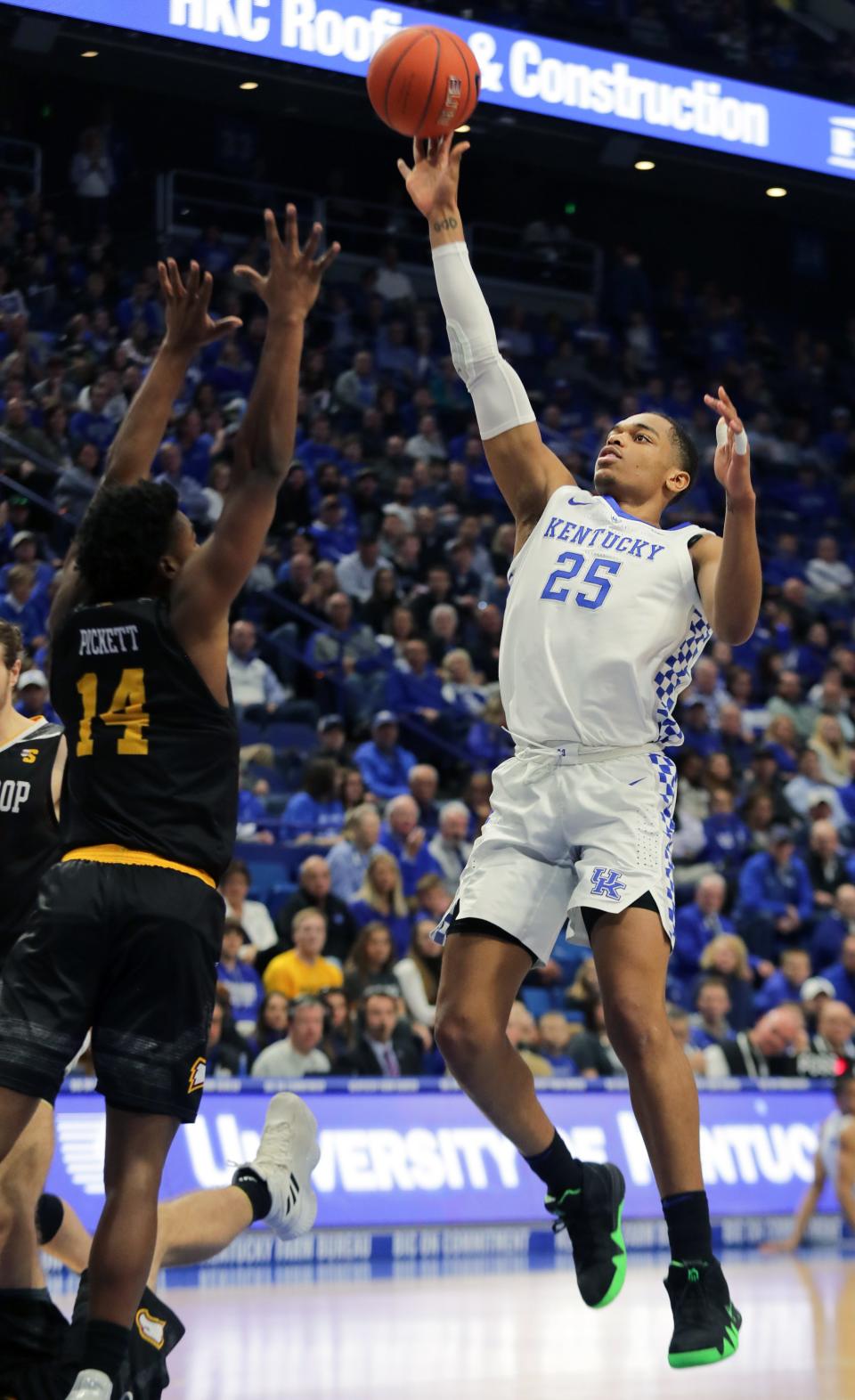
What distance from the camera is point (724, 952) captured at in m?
13.7

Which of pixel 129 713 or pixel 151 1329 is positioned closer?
pixel 129 713

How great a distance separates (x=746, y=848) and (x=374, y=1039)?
189 inches

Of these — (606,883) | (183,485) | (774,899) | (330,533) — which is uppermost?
(183,485)

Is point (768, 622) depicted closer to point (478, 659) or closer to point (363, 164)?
point (478, 659)

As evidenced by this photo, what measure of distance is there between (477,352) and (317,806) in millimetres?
8033

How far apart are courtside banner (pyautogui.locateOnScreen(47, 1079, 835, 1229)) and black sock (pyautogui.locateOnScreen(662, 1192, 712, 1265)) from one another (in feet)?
18.5

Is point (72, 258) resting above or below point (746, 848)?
above

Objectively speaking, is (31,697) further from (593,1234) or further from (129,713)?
(129,713)

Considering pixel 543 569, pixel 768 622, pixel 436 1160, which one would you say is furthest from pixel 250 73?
pixel 543 569

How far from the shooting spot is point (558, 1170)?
578 cm

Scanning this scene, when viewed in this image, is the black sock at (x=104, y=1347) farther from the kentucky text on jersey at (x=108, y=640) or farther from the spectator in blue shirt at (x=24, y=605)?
the spectator in blue shirt at (x=24, y=605)

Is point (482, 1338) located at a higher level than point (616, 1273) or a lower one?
lower

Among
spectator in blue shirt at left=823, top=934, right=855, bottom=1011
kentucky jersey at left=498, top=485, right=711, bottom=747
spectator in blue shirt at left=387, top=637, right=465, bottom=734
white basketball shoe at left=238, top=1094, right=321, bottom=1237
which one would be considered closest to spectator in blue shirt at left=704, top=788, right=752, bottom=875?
spectator in blue shirt at left=823, top=934, right=855, bottom=1011

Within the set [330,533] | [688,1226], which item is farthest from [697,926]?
[688,1226]
